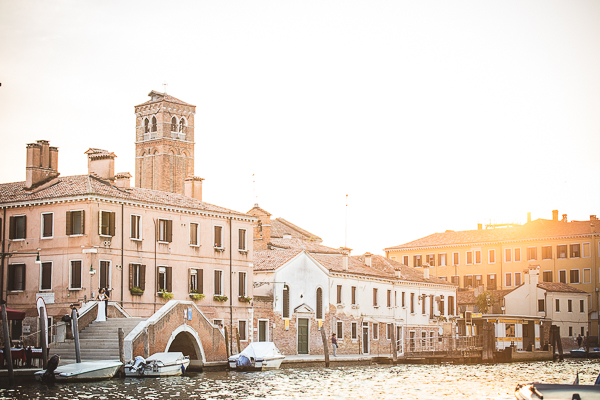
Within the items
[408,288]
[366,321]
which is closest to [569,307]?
[408,288]

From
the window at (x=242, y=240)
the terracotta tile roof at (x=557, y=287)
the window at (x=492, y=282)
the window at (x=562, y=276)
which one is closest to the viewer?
the window at (x=242, y=240)

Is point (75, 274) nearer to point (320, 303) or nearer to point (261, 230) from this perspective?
point (320, 303)

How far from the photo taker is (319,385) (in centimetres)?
3688

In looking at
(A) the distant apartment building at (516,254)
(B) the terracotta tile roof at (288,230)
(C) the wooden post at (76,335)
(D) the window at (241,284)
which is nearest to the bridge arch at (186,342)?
(C) the wooden post at (76,335)

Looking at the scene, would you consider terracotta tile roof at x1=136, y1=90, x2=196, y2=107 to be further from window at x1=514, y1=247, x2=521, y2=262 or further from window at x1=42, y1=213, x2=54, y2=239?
window at x1=42, y1=213, x2=54, y2=239

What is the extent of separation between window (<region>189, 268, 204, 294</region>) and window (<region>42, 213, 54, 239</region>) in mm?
7495

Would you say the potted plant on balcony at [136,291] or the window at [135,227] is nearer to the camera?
the potted plant on balcony at [136,291]

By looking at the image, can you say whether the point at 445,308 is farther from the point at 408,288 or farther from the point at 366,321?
the point at 366,321

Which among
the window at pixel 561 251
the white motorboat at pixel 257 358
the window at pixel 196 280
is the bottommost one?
the white motorboat at pixel 257 358

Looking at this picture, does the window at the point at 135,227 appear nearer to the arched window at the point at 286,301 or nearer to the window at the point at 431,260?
the arched window at the point at 286,301

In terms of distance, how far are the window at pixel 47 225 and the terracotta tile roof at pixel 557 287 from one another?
45.0 m

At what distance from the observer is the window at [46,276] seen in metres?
41.8

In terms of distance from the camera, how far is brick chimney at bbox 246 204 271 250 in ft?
190

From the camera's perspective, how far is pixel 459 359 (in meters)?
57.1
